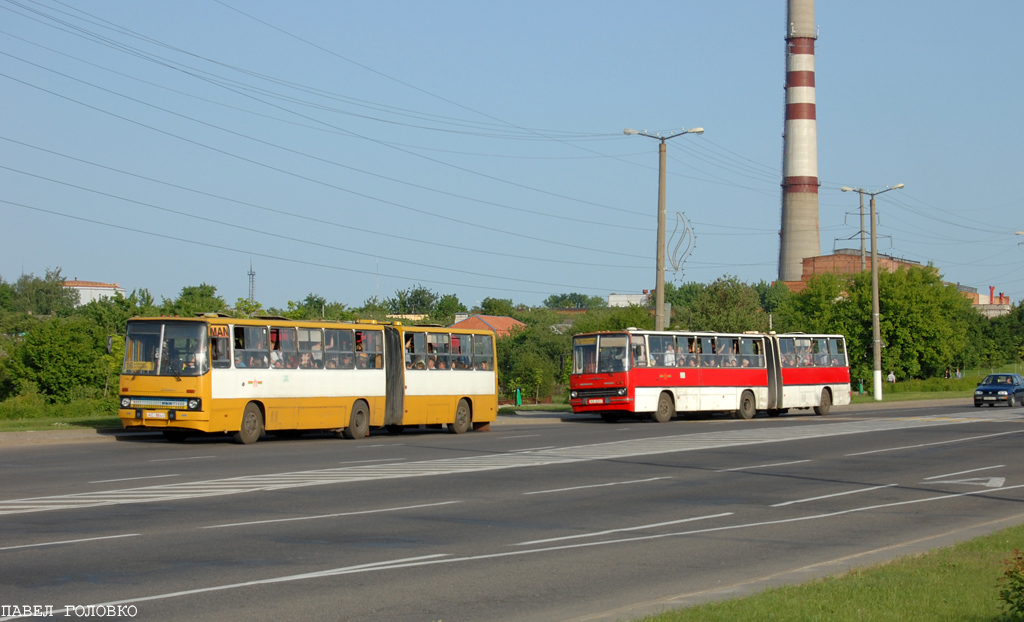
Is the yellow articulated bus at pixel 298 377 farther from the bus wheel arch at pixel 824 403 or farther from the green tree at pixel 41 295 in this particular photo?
the green tree at pixel 41 295

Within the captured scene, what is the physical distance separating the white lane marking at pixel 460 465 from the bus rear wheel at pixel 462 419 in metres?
6.31

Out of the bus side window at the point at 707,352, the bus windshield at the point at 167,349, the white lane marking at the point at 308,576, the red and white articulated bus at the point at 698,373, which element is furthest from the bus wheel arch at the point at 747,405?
the white lane marking at the point at 308,576

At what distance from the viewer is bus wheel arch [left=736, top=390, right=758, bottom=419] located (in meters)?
41.3

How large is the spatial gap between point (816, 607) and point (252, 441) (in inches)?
789

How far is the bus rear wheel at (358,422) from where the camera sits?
93.6 feet

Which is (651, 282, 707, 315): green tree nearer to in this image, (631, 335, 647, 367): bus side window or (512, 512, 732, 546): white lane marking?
(631, 335, 647, 367): bus side window

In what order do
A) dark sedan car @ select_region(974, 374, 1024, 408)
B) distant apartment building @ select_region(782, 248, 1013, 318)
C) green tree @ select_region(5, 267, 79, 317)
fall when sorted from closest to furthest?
dark sedan car @ select_region(974, 374, 1024, 408)
distant apartment building @ select_region(782, 248, 1013, 318)
green tree @ select_region(5, 267, 79, 317)

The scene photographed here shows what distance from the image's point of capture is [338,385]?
91.5 feet

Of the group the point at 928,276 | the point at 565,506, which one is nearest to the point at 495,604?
the point at 565,506

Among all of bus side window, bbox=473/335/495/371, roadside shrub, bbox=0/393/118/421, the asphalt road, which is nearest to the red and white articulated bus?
bus side window, bbox=473/335/495/371

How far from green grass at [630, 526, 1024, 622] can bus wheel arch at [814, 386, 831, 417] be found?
3605 cm

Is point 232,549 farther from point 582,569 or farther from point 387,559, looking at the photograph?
point 582,569

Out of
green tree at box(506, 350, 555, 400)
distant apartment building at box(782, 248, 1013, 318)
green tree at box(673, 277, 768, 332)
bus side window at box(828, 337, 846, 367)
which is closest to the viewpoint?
bus side window at box(828, 337, 846, 367)

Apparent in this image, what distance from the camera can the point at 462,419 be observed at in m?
31.9
